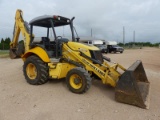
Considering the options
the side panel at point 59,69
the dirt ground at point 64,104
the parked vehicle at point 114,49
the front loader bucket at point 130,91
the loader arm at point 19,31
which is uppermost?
the loader arm at point 19,31

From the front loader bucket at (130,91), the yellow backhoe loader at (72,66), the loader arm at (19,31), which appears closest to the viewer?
the front loader bucket at (130,91)

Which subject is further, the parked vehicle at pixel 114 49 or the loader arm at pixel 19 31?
the parked vehicle at pixel 114 49

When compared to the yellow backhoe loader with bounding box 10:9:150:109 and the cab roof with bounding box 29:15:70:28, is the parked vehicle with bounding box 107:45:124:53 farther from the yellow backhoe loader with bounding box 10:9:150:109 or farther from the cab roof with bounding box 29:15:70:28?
the cab roof with bounding box 29:15:70:28

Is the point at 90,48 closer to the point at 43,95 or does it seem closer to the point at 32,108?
the point at 43,95

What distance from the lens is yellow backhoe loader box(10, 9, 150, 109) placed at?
5547 millimetres

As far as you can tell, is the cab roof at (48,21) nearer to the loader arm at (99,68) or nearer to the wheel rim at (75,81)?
the loader arm at (99,68)

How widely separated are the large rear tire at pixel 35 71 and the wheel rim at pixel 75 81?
1.15 metres

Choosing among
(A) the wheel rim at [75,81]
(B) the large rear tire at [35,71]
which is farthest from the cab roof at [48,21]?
(A) the wheel rim at [75,81]

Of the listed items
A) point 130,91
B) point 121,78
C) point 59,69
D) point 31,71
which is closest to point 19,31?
point 31,71

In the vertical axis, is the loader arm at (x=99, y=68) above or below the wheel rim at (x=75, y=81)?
above

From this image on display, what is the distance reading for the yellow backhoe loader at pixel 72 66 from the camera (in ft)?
18.2

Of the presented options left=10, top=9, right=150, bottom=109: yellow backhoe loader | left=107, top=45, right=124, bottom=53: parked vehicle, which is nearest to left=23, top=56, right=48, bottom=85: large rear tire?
left=10, top=9, right=150, bottom=109: yellow backhoe loader

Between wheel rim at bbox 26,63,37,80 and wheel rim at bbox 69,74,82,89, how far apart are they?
1.75 meters

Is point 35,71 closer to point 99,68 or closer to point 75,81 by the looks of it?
point 75,81
